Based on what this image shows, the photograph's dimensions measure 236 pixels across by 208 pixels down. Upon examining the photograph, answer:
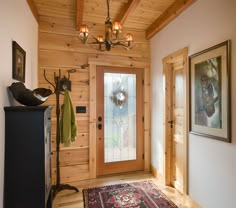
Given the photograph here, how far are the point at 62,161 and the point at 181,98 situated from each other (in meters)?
2.31

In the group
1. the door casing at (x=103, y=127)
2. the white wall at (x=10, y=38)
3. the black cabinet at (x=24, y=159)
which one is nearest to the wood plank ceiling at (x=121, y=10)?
the white wall at (x=10, y=38)

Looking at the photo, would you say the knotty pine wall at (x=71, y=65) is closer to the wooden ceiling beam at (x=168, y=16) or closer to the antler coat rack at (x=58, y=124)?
the antler coat rack at (x=58, y=124)

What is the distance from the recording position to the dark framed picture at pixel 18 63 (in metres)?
1.85

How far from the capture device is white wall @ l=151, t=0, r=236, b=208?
1.83 m

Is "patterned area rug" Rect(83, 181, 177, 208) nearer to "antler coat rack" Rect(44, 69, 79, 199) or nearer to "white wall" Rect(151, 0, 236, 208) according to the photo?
"antler coat rack" Rect(44, 69, 79, 199)

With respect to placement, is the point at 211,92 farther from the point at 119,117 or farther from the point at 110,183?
the point at 110,183

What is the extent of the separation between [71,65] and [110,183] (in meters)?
2.22

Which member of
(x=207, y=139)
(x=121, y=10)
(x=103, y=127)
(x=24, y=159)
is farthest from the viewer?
(x=103, y=127)

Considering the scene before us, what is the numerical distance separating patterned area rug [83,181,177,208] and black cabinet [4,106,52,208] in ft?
3.66

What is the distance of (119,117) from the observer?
354cm

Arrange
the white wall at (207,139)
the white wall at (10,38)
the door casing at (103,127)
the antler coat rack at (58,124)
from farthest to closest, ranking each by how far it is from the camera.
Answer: the door casing at (103,127)
the antler coat rack at (58,124)
the white wall at (207,139)
the white wall at (10,38)

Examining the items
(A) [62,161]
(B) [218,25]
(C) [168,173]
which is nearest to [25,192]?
(A) [62,161]

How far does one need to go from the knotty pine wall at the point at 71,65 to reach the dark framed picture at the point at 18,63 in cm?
97

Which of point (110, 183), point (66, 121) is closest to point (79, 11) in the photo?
point (66, 121)
